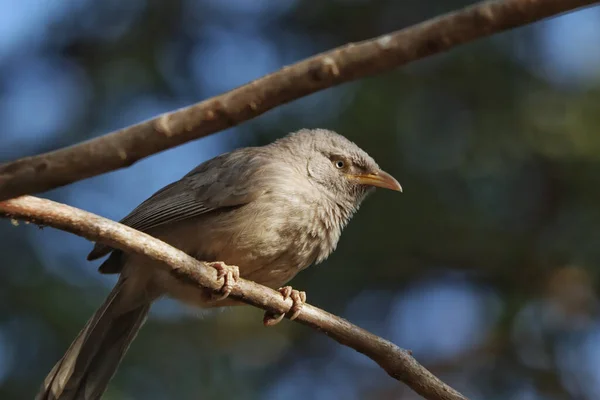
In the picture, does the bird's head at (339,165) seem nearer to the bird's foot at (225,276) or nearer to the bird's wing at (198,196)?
the bird's wing at (198,196)

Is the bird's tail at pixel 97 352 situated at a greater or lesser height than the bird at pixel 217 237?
lesser

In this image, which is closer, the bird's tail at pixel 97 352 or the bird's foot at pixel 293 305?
the bird's foot at pixel 293 305

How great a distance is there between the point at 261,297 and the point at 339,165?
5.44ft

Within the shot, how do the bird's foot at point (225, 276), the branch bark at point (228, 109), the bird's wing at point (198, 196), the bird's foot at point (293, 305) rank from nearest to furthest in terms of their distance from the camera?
the branch bark at point (228, 109) → the bird's foot at point (225, 276) → the bird's foot at point (293, 305) → the bird's wing at point (198, 196)

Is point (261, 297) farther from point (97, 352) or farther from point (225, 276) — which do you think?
point (97, 352)

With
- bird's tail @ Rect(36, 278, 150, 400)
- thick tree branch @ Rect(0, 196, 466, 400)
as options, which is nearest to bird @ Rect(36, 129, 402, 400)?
bird's tail @ Rect(36, 278, 150, 400)

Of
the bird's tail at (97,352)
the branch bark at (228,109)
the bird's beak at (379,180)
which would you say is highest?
the bird's beak at (379,180)

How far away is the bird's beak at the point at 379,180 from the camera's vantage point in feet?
19.6

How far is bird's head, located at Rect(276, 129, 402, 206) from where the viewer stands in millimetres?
5910

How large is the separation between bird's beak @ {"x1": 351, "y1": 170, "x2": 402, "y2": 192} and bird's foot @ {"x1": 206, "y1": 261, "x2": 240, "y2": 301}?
1564 millimetres

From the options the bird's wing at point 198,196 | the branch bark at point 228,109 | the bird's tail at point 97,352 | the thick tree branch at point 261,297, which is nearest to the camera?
the branch bark at point 228,109

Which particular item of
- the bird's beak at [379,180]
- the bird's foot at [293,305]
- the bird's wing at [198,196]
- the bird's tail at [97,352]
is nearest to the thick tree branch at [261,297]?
the bird's foot at [293,305]

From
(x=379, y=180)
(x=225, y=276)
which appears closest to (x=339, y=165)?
(x=379, y=180)

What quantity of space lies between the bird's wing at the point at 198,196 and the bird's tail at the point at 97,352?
0.37m
